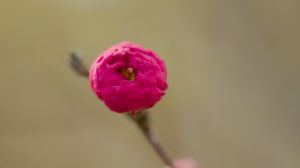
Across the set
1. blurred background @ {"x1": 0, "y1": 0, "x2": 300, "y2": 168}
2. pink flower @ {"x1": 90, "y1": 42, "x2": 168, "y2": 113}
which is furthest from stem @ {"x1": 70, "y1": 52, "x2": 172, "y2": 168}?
blurred background @ {"x1": 0, "y1": 0, "x2": 300, "y2": 168}

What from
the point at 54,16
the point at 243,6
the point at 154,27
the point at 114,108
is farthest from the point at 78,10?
the point at 114,108

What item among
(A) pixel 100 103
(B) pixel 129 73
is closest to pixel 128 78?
(B) pixel 129 73

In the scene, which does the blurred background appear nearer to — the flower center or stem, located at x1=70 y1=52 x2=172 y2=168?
stem, located at x1=70 y1=52 x2=172 y2=168

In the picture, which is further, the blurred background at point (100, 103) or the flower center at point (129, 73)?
the blurred background at point (100, 103)

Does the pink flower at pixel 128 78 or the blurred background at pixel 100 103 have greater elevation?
the blurred background at pixel 100 103

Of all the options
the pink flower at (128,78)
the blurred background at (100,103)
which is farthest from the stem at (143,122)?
the blurred background at (100,103)

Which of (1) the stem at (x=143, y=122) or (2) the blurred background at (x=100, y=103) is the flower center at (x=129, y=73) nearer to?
(1) the stem at (x=143, y=122)
